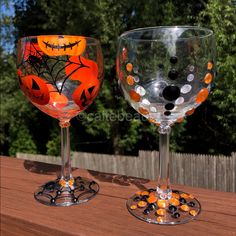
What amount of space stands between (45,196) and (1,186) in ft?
0.39

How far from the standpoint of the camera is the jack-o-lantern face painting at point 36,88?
0.52m

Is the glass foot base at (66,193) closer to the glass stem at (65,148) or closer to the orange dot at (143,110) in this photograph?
the glass stem at (65,148)

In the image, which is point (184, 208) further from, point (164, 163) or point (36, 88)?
point (36, 88)

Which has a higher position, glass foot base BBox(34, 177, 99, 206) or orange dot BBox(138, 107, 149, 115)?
orange dot BBox(138, 107, 149, 115)

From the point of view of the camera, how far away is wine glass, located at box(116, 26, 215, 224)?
0.44 meters

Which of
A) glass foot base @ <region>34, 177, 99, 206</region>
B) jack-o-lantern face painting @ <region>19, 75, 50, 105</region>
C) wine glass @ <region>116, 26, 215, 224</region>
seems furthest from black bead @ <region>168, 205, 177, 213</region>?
jack-o-lantern face painting @ <region>19, 75, 50, 105</region>

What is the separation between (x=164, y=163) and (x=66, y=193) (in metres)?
0.19

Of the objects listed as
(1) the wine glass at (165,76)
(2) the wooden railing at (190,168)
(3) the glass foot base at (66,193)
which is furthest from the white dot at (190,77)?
(2) the wooden railing at (190,168)

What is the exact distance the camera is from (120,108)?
10.6 feet

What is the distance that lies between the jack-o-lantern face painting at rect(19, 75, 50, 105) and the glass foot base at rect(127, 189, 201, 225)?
0.73 feet

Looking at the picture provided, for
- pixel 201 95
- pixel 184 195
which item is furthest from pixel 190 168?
pixel 201 95

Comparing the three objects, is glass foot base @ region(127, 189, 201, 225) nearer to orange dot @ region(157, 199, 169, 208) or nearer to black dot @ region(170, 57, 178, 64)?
orange dot @ region(157, 199, 169, 208)

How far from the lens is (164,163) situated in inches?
20.3

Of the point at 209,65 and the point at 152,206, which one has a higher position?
the point at 209,65
